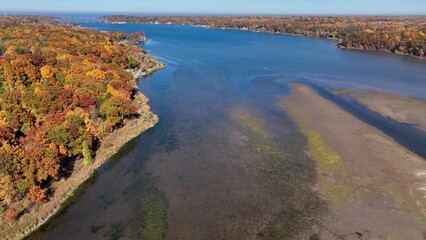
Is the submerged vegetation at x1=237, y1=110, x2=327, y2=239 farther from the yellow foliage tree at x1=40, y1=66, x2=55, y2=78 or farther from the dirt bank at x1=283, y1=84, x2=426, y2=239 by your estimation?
the yellow foliage tree at x1=40, y1=66, x2=55, y2=78

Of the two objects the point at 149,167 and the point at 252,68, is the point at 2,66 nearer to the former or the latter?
the point at 149,167

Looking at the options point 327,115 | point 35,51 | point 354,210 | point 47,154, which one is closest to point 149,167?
point 47,154

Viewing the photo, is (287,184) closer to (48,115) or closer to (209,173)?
(209,173)

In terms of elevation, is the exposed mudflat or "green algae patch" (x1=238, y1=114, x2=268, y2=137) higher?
the exposed mudflat

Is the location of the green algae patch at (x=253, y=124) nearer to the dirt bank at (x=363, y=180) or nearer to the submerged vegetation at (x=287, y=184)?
the submerged vegetation at (x=287, y=184)

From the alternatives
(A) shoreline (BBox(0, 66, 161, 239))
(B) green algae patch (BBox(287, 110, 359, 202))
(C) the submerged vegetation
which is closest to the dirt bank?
(B) green algae patch (BBox(287, 110, 359, 202))

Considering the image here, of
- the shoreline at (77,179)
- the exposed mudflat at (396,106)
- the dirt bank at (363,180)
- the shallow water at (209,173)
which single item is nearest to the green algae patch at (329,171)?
the dirt bank at (363,180)
